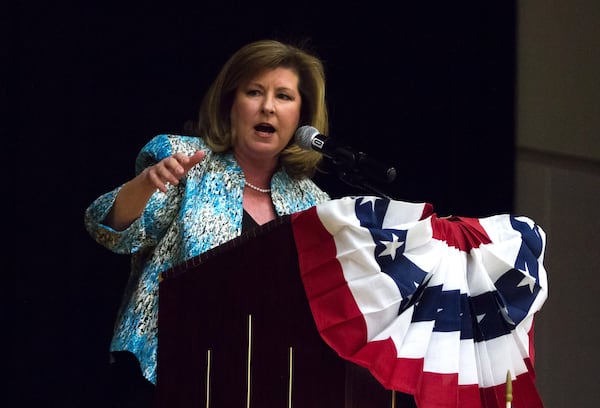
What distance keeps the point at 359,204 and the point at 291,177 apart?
3.14 feet

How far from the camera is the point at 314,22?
3887mm

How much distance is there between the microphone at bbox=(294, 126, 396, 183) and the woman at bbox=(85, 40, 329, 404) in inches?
10.5

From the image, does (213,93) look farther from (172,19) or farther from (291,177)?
(172,19)

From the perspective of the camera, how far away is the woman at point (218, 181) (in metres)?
2.58

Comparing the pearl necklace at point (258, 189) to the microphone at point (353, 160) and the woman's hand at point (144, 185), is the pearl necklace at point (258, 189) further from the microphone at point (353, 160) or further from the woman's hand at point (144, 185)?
the microphone at point (353, 160)

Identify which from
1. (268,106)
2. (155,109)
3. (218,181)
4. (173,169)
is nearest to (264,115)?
(268,106)

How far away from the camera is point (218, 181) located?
2.75 metres

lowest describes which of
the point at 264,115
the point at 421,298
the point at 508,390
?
the point at 508,390

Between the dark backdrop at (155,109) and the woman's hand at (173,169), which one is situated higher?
the woman's hand at (173,169)

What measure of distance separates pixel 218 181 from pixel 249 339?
2.26ft

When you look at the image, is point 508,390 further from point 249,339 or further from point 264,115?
point 264,115

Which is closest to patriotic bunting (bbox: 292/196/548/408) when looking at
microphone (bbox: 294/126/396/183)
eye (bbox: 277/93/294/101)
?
microphone (bbox: 294/126/396/183)

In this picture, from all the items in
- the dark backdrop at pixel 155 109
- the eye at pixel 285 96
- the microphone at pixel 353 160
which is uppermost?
the microphone at pixel 353 160

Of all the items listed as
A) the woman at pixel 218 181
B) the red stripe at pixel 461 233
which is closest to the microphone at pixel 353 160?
the red stripe at pixel 461 233
